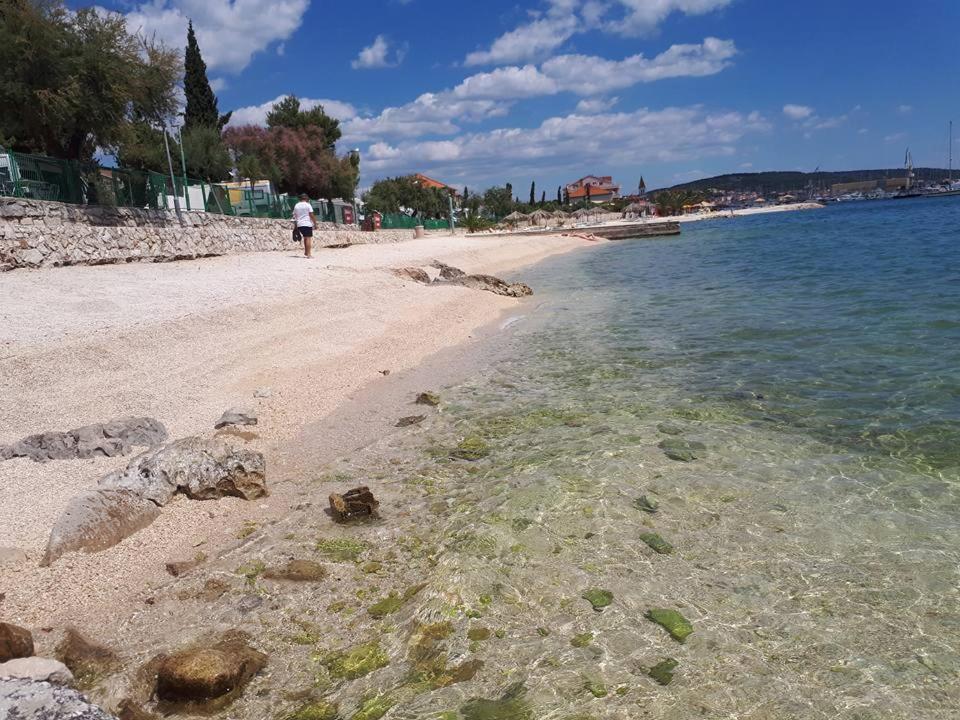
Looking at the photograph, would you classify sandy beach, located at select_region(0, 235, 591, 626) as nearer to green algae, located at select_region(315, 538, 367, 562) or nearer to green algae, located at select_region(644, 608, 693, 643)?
green algae, located at select_region(315, 538, 367, 562)

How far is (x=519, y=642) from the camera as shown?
12.0ft

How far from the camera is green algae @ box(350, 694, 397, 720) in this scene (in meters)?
3.15

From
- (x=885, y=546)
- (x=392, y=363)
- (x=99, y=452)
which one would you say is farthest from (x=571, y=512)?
(x=392, y=363)

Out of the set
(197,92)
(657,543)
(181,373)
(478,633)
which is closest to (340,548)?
(478,633)

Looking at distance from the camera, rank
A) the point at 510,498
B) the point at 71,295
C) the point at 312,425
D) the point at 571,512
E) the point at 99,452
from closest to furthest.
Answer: the point at 571,512 → the point at 510,498 → the point at 99,452 → the point at 312,425 → the point at 71,295

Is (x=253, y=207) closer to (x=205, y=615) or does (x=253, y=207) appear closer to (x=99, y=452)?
(x=99, y=452)

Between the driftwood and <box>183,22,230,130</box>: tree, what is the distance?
53.4 metres

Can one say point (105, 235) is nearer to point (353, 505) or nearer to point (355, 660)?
point (353, 505)

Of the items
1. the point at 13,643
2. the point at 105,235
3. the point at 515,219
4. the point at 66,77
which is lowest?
the point at 13,643

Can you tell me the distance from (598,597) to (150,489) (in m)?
3.66

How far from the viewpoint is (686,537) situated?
4715mm

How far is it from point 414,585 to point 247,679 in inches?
47.7

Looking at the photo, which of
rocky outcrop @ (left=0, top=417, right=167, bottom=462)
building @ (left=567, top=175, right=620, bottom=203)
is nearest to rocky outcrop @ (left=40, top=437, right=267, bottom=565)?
rocky outcrop @ (left=0, top=417, right=167, bottom=462)

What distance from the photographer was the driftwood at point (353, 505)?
5.21 m
